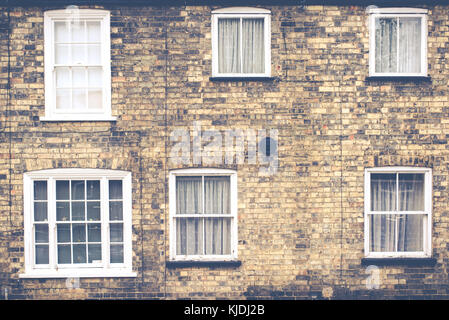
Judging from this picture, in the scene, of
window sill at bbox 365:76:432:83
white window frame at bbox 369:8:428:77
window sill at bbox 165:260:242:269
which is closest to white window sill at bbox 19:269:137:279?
window sill at bbox 165:260:242:269

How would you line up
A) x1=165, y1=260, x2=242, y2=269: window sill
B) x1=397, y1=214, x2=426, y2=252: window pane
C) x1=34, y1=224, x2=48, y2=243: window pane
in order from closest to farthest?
1. x1=165, y1=260, x2=242, y2=269: window sill
2. x1=34, y1=224, x2=48, y2=243: window pane
3. x1=397, y1=214, x2=426, y2=252: window pane

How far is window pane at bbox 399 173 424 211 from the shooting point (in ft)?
26.7

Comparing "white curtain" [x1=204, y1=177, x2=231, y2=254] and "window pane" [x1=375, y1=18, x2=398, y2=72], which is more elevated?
"window pane" [x1=375, y1=18, x2=398, y2=72]

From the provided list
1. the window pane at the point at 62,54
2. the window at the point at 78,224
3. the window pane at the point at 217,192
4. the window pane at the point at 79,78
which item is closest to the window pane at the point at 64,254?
the window at the point at 78,224

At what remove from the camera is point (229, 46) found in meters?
8.13

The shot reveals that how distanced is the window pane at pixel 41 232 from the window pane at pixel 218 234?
292 centimetres

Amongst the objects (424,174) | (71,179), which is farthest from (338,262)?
(71,179)

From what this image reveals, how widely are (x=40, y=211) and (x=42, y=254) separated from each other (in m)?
0.80

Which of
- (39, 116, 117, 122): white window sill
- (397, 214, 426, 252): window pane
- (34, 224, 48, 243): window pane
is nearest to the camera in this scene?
(39, 116, 117, 122): white window sill

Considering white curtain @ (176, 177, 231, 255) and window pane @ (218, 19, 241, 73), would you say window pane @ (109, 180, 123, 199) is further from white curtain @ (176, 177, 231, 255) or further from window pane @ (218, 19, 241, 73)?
window pane @ (218, 19, 241, 73)

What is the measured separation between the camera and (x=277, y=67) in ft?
26.2

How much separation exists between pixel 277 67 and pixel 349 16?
1598 millimetres

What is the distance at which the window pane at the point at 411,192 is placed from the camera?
8125 mm

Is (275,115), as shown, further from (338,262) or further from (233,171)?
(338,262)
